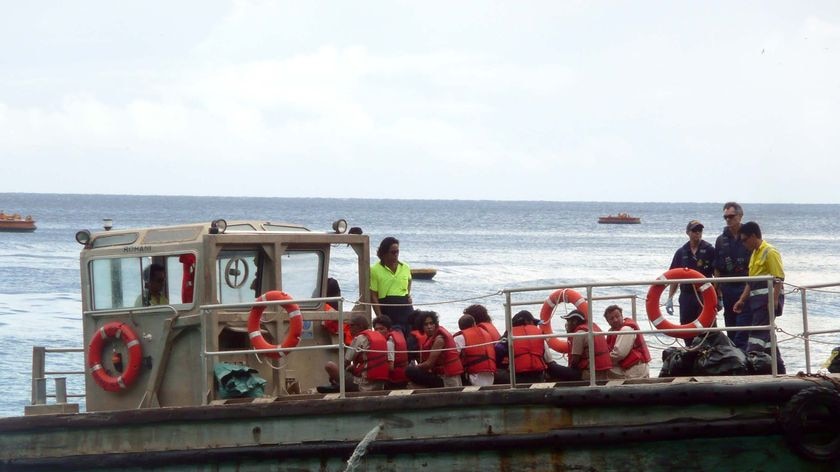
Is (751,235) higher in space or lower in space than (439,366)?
higher

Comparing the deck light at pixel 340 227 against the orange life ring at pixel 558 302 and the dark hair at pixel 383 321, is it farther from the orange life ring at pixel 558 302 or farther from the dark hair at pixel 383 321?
the orange life ring at pixel 558 302

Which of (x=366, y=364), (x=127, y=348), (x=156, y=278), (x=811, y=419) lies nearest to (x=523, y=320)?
(x=366, y=364)

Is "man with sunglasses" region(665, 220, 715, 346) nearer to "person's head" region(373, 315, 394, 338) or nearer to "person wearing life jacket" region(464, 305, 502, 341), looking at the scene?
"person wearing life jacket" region(464, 305, 502, 341)

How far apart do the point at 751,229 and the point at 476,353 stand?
2.51 meters

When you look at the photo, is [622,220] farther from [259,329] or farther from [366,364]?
[259,329]

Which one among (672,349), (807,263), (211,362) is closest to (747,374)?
(672,349)

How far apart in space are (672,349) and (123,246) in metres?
4.67

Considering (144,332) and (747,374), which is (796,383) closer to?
(747,374)

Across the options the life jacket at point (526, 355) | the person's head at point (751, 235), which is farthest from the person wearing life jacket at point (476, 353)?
the person's head at point (751, 235)

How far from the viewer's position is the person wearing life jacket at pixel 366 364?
9914 mm

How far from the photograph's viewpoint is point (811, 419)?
8633mm

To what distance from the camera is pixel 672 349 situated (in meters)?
9.78

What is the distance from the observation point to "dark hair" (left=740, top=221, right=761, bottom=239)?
10164 mm

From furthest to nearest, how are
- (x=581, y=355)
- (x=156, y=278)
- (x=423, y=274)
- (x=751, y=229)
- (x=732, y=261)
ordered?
(x=423, y=274) < (x=732, y=261) < (x=156, y=278) < (x=751, y=229) < (x=581, y=355)
